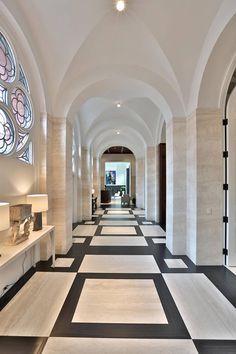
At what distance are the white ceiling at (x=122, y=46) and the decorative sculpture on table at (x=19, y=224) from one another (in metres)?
2.36

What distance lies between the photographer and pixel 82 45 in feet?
13.4

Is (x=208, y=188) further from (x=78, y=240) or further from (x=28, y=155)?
(x=78, y=240)

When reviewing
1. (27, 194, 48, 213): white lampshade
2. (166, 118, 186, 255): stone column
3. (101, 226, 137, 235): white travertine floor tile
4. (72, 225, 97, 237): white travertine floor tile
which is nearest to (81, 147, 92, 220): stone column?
(72, 225, 97, 237): white travertine floor tile

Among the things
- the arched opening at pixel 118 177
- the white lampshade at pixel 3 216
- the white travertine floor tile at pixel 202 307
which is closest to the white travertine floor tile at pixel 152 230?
the white travertine floor tile at pixel 202 307

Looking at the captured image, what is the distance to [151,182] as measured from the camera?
8.78m

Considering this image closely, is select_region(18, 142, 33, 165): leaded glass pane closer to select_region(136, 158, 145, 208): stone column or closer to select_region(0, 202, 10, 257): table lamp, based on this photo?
select_region(0, 202, 10, 257): table lamp

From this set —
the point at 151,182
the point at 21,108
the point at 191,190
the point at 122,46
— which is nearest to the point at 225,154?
the point at 191,190

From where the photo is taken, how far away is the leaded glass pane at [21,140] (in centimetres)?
359

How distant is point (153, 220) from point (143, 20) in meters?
6.78

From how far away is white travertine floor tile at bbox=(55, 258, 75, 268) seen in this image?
13.5 ft

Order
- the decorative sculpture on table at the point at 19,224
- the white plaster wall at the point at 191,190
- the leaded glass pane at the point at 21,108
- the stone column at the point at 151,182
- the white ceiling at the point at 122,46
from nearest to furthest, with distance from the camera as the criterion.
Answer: the decorative sculpture on table at the point at 19,224 < the white ceiling at the point at 122,46 < the leaded glass pane at the point at 21,108 < the white plaster wall at the point at 191,190 < the stone column at the point at 151,182

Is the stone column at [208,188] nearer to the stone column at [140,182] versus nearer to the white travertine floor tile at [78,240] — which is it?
the white travertine floor tile at [78,240]

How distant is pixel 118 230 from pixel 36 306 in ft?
14.4

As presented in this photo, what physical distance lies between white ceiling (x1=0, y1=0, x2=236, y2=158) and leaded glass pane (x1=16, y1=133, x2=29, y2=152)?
1.02m
